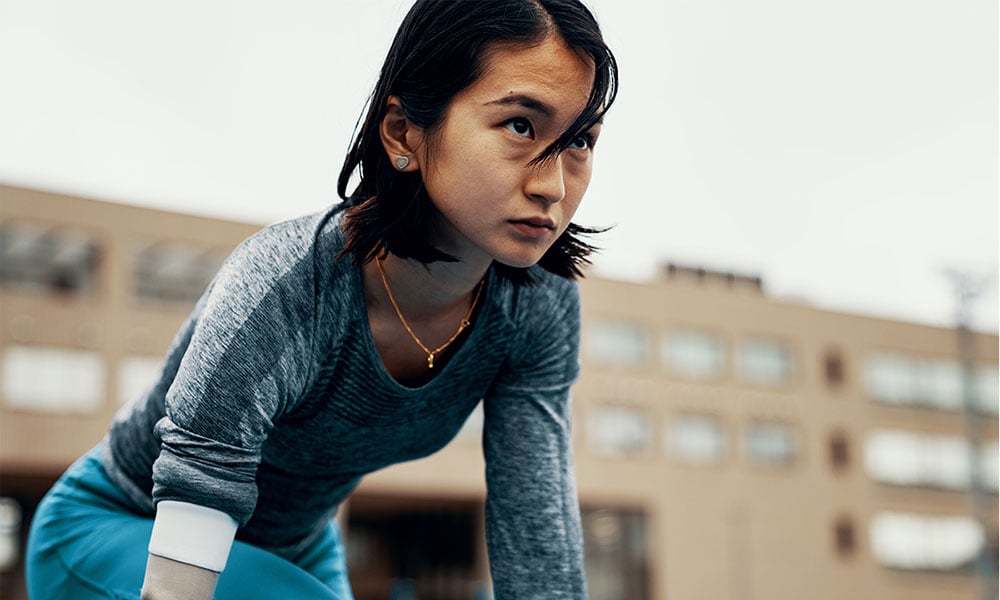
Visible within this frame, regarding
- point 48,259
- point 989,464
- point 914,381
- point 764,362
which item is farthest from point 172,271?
point 989,464

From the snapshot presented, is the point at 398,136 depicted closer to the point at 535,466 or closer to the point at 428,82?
the point at 428,82

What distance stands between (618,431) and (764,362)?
7618 mm

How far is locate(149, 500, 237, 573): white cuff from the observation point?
1.50m

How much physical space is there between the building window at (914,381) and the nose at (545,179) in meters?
49.6

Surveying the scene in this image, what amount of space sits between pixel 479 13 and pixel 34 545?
110cm

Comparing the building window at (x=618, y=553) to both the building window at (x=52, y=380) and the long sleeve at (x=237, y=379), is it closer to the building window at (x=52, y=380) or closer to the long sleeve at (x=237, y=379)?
the building window at (x=52, y=380)

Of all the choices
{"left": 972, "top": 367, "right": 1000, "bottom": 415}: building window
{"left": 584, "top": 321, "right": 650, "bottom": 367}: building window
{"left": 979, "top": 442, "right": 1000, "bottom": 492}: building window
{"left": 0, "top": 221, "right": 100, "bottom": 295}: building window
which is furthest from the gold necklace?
{"left": 972, "top": 367, "right": 1000, "bottom": 415}: building window

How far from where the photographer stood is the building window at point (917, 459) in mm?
48562

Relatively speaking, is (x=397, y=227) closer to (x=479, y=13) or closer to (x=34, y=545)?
(x=479, y=13)

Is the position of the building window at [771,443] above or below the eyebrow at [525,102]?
above

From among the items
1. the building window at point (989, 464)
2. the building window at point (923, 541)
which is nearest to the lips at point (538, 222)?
the building window at point (989, 464)

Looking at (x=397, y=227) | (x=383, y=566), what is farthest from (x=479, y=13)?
(x=383, y=566)

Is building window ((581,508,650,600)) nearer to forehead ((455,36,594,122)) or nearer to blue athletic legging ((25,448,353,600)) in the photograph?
blue athletic legging ((25,448,353,600))

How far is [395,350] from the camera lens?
71.4 inches
